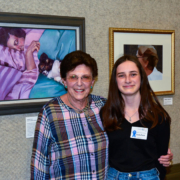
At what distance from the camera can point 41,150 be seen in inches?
61.1

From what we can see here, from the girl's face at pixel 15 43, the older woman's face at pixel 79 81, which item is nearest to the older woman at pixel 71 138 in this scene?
the older woman's face at pixel 79 81

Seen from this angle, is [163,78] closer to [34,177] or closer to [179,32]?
[179,32]

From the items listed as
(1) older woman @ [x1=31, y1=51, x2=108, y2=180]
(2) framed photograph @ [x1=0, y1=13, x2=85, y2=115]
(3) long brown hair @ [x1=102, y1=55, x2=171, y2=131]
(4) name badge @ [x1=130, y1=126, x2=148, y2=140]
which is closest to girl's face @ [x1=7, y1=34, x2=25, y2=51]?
(2) framed photograph @ [x1=0, y1=13, x2=85, y2=115]

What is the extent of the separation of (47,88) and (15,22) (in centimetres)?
55

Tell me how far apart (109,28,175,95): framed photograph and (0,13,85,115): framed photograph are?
1.14 ft

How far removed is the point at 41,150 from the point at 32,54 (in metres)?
0.72

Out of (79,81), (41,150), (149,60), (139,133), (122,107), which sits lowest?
(41,150)

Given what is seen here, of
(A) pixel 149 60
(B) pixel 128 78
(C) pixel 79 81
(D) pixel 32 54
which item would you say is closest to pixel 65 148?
(C) pixel 79 81

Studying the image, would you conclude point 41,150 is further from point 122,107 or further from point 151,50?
point 151,50

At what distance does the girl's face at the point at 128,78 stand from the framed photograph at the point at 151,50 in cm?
45

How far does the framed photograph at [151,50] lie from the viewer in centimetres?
208

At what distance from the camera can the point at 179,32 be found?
2367mm

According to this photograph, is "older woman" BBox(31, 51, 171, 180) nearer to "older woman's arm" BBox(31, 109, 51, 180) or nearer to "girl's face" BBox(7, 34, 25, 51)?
"older woman's arm" BBox(31, 109, 51, 180)

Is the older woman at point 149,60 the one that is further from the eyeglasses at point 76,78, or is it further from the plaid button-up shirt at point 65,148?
the plaid button-up shirt at point 65,148
